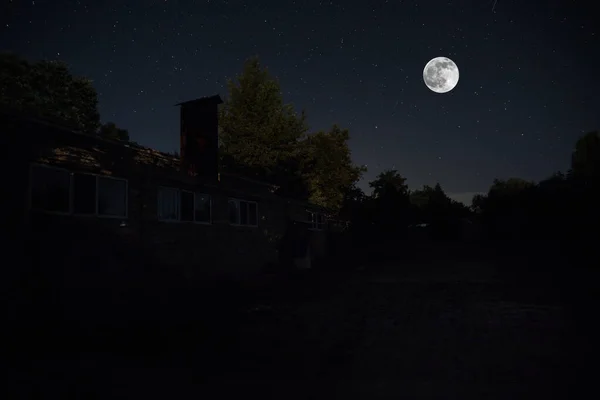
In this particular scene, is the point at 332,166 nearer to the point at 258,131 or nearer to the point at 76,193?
the point at 258,131

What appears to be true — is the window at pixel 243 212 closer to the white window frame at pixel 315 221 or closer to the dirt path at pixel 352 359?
the dirt path at pixel 352 359

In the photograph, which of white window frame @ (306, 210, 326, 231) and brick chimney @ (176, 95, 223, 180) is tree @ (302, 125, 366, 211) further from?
brick chimney @ (176, 95, 223, 180)

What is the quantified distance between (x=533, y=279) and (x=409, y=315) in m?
12.6

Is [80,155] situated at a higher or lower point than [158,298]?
higher

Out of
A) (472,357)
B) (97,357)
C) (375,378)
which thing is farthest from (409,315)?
(97,357)

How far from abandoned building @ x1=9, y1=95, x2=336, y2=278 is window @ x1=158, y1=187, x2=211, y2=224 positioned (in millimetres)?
36

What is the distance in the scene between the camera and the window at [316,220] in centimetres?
3334

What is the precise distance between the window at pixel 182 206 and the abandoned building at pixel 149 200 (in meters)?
0.04

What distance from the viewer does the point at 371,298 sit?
1612 centimetres

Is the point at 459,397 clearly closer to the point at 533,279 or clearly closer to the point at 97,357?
the point at 97,357

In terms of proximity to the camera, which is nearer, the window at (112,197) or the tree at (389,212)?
the window at (112,197)

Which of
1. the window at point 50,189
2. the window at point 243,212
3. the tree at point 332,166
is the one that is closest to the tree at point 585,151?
the tree at point 332,166

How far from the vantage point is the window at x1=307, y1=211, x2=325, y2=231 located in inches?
1313

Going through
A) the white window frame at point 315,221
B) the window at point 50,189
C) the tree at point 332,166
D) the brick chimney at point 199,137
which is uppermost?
the tree at point 332,166
